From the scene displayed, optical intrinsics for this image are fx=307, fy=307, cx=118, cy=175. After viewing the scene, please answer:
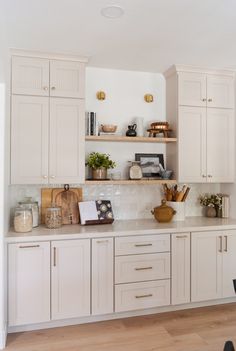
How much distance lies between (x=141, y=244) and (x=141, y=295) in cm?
48

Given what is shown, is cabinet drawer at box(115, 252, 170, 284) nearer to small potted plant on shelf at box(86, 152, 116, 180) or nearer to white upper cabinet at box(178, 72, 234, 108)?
small potted plant on shelf at box(86, 152, 116, 180)

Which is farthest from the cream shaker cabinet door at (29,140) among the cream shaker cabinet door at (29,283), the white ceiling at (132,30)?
the cream shaker cabinet door at (29,283)

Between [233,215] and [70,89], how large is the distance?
7.51 feet

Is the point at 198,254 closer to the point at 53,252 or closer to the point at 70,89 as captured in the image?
the point at 53,252

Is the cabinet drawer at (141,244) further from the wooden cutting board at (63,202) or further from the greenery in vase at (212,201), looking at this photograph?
the greenery in vase at (212,201)

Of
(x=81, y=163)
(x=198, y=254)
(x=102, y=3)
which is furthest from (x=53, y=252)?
(x=102, y=3)

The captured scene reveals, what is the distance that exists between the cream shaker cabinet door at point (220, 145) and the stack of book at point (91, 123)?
128 centimetres

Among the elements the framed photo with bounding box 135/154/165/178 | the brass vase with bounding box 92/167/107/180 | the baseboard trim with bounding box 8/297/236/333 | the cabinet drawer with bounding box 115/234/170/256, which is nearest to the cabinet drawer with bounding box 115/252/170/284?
the cabinet drawer with bounding box 115/234/170/256

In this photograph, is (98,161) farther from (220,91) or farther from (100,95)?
(220,91)

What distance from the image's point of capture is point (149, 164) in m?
3.54

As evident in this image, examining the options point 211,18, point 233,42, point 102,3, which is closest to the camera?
point 102,3

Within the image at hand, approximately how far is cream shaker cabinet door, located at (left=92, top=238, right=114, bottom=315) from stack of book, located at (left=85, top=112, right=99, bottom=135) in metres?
1.12

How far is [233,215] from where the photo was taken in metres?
3.55

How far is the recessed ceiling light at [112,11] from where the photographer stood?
6.99 ft
